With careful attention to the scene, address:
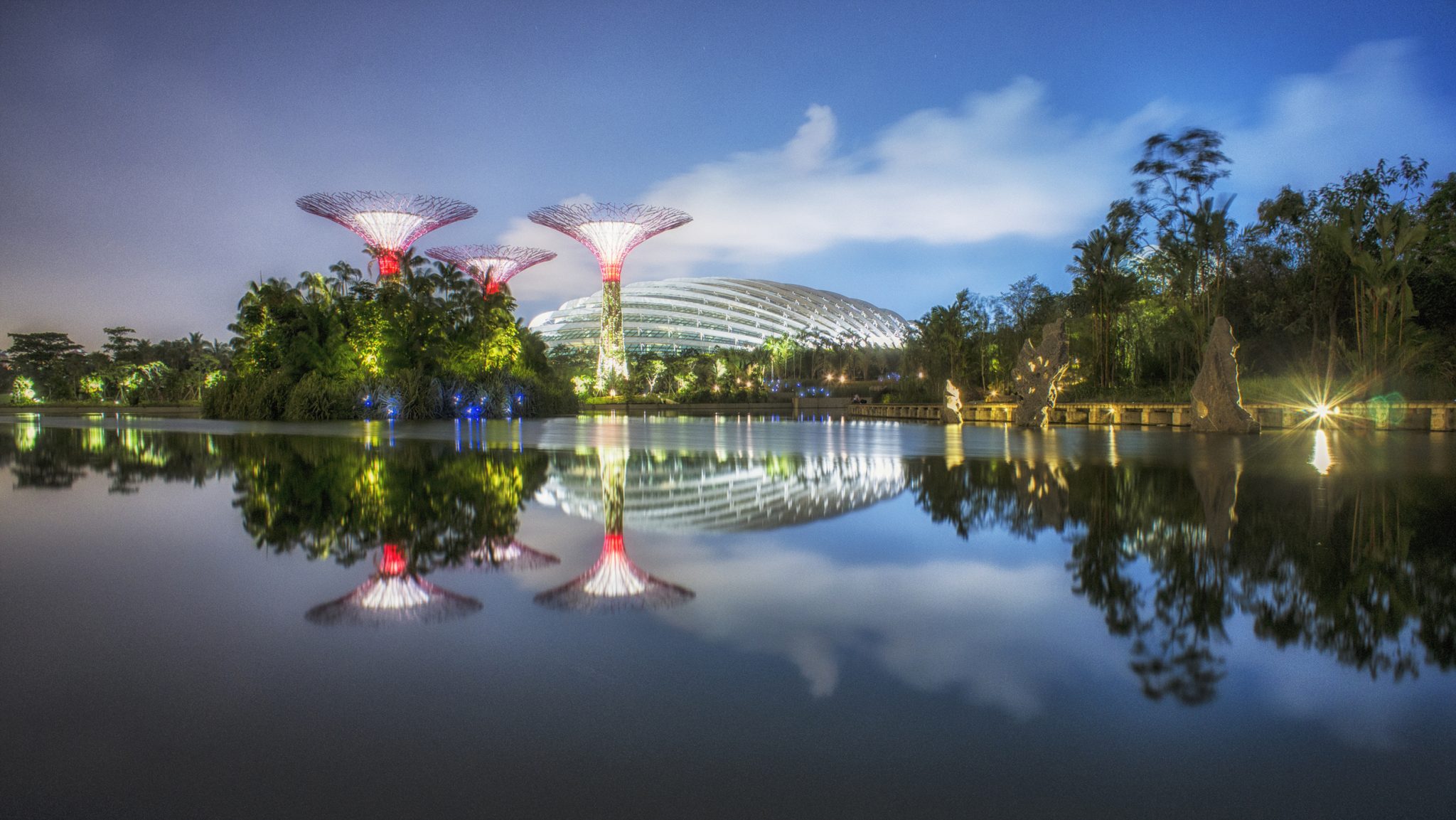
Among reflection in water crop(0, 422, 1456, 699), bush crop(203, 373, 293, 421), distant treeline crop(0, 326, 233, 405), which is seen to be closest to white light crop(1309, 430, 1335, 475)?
reflection in water crop(0, 422, 1456, 699)

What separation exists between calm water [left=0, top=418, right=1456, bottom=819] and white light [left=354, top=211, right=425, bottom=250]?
39750 millimetres

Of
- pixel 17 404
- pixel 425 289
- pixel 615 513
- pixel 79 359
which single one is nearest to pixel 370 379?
pixel 425 289

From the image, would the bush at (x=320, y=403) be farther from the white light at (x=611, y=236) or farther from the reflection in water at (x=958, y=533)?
the white light at (x=611, y=236)

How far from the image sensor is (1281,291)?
3123 cm

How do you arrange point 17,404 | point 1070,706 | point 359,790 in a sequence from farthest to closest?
point 17,404 → point 1070,706 → point 359,790

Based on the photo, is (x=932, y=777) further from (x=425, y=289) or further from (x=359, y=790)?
(x=425, y=289)

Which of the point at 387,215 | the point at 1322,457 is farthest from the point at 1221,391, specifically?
the point at 387,215

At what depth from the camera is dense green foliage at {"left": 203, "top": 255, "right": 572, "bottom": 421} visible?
33625 mm

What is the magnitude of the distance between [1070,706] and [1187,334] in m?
34.5

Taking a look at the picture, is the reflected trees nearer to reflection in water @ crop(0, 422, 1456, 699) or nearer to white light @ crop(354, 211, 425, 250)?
reflection in water @ crop(0, 422, 1456, 699)

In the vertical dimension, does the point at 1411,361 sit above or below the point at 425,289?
below

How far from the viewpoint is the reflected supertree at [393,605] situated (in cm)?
338

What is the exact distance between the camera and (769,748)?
213 cm

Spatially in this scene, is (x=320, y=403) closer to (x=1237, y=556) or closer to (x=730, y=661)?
(x=1237, y=556)
